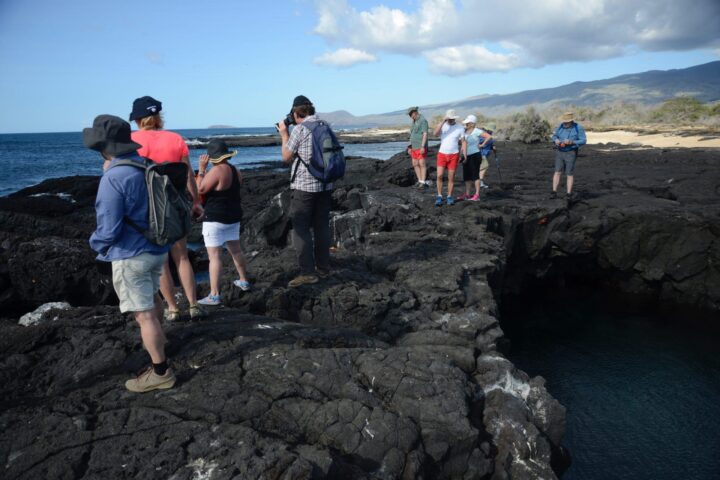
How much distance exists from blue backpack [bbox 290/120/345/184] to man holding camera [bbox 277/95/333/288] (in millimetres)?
49

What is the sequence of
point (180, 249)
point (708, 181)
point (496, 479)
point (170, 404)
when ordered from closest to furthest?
point (170, 404) < point (496, 479) < point (180, 249) < point (708, 181)

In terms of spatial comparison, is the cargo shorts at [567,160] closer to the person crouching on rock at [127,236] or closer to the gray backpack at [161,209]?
the gray backpack at [161,209]

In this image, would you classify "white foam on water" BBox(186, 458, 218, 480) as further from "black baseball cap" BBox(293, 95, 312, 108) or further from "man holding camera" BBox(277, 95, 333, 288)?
"black baseball cap" BBox(293, 95, 312, 108)

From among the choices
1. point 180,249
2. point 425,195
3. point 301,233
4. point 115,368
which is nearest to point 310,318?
point 301,233

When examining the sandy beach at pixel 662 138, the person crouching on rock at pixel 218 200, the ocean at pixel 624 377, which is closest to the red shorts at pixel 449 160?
the ocean at pixel 624 377

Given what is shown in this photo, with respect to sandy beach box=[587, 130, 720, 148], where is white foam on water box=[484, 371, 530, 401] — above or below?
below

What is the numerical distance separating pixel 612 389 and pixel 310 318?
5343 millimetres

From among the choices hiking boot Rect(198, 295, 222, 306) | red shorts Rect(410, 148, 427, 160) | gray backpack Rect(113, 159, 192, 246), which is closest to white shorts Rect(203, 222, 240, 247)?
hiking boot Rect(198, 295, 222, 306)

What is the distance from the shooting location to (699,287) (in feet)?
35.7

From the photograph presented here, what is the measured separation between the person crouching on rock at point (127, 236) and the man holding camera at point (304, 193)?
85.1 inches

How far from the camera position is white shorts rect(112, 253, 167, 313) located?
141 inches

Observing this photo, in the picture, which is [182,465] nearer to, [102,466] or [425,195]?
[102,466]

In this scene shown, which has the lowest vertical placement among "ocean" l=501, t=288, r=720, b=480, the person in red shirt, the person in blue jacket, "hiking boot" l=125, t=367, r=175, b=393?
"ocean" l=501, t=288, r=720, b=480

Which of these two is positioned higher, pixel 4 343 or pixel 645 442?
A: pixel 4 343
